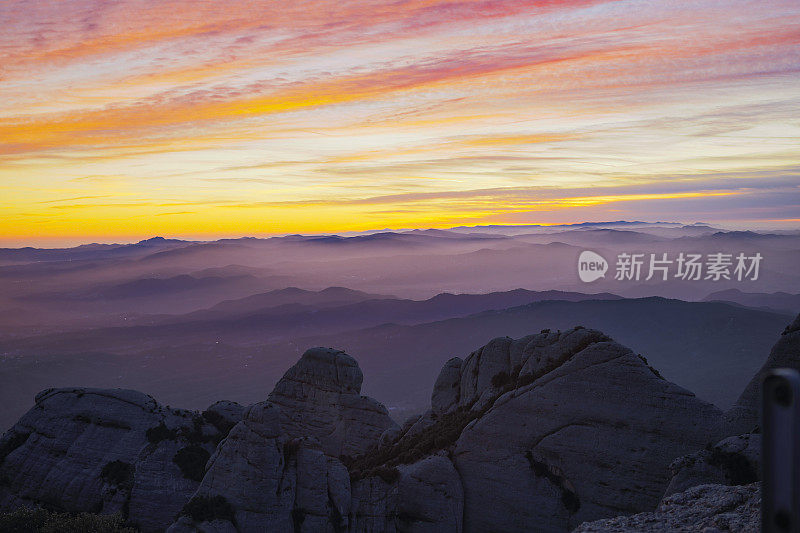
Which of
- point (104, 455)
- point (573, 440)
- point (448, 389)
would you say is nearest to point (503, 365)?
point (448, 389)

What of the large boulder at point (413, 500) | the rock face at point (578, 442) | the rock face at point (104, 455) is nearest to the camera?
the rock face at point (578, 442)

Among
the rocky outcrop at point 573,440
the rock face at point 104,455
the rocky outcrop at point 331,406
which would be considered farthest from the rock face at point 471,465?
the rocky outcrop at point 331,406

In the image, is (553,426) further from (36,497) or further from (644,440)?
(36,497)

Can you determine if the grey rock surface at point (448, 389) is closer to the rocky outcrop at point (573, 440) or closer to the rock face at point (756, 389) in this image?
the rocky outcrop at point (573, 440)

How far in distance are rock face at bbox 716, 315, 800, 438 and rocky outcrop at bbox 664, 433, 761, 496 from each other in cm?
372

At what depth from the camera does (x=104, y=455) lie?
2552 inches

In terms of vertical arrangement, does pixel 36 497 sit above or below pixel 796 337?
below

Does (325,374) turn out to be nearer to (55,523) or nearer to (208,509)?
(208,509)

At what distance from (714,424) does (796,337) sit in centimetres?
852

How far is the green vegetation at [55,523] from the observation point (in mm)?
51781

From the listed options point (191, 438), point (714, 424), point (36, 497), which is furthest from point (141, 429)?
point (714, 424)

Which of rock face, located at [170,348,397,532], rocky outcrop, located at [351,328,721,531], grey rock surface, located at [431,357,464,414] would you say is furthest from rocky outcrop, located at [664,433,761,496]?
grey rock surface, located at [431,357,464,414]

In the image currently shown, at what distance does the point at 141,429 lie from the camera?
6700 centimetres

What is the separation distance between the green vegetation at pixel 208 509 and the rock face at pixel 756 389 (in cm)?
3604
